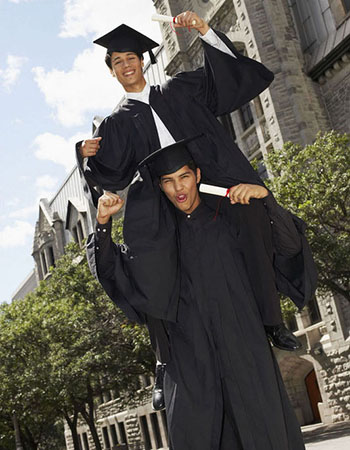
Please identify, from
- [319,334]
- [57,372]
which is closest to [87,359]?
[57,372]

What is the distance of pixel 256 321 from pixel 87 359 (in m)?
23.7

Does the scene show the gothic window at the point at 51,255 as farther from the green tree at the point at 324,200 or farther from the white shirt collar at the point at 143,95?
the white shirt collar at the point at 143,95

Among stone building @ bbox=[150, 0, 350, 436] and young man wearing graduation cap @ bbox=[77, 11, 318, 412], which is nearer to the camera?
young man wearing graduation cap @ bbox=[77, 11, 318, 412]

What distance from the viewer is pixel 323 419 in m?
26.5

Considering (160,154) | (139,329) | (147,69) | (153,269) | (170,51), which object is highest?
(147,69)

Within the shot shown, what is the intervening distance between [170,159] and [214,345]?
46.8 inches

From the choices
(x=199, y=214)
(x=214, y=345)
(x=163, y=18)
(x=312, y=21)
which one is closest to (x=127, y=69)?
(x=163, y=18)

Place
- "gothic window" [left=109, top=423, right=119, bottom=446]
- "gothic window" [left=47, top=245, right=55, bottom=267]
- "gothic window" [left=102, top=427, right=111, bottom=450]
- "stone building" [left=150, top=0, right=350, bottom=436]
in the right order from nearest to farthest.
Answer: "stone building" [left=150, top=0, right=350, bottom=436] → "gothic window" [left=109, top=423, right=119, bottom=446] → "gothic window" [left=102, top=427, right=111, bottom=450] → "gothic window" [left=47, top=245, right=55, bottom=267]

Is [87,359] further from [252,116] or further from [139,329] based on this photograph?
[252,116]

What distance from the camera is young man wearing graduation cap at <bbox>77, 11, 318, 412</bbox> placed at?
14.5 feet

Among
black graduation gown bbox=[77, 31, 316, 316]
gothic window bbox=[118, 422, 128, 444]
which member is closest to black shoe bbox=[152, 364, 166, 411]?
black graduation gown bbox=[77, 31, 316, 316]

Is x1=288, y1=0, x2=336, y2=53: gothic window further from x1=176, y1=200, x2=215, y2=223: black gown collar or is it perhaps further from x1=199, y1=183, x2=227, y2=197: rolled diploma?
x1=199, y1=183, x2=227, y2=197: rolled diploma

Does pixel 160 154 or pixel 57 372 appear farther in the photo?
pixel 57 372

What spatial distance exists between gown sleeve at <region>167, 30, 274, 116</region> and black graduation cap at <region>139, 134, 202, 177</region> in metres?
0.53
